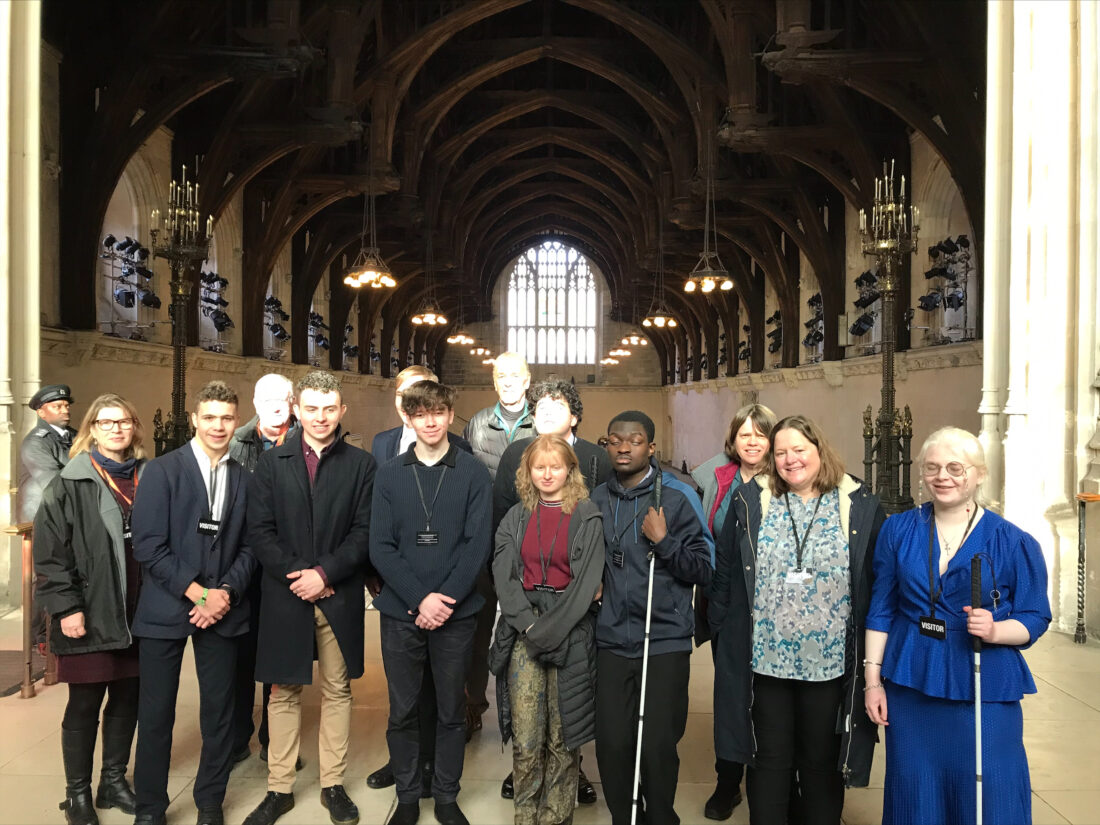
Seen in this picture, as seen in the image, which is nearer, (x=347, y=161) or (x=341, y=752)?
(x=341, y=752)

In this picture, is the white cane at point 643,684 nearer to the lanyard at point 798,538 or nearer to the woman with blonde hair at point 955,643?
the lanyard at point 798,538

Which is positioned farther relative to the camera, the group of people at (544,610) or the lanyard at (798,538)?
the lanyard at (798,538)

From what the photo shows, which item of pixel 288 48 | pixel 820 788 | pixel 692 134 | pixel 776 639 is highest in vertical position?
pixel 692 134

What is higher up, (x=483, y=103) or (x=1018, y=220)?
(x=483, y=103)

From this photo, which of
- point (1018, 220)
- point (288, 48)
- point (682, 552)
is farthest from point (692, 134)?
point (682, 552)

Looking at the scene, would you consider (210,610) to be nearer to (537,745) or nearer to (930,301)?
(537,745)

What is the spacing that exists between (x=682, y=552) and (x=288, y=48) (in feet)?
34.0

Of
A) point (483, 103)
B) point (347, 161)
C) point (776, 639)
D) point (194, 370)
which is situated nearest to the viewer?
point (776, 639)

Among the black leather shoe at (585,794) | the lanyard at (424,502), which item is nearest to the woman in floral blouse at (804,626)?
the black leather shoe at (585,794)

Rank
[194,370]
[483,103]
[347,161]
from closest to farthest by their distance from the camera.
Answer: [194,370] < [347,161] < [483,103]

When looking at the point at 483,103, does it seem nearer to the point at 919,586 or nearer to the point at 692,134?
the point at 692,134

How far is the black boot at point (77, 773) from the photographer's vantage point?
333 cm

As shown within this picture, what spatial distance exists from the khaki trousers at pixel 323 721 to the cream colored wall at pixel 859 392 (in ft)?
18.9

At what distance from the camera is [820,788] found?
9.86 ft
